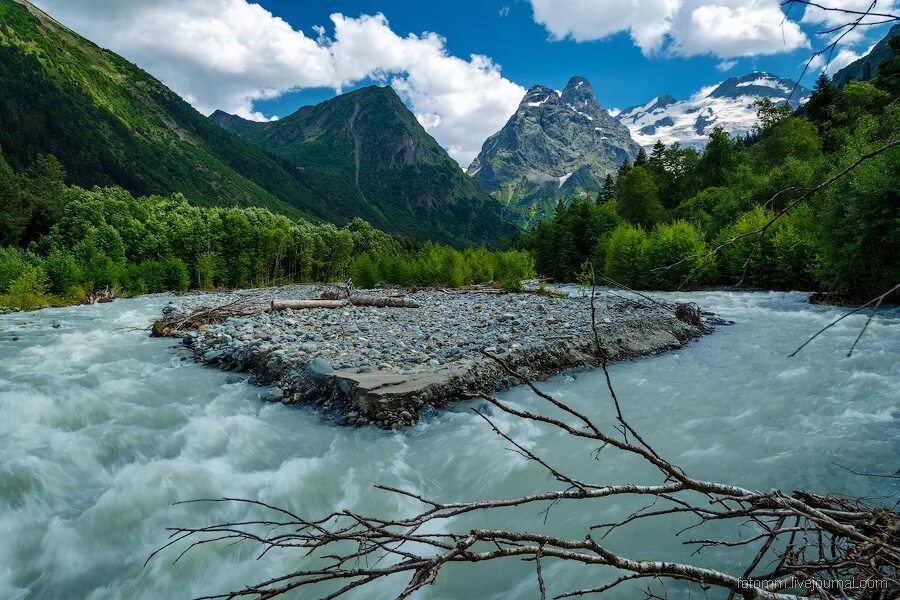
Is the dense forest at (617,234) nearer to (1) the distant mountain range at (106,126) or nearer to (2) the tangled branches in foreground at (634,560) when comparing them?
(2) the tangled branches in foreground at (634,560)

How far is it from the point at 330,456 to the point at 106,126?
16678 centimetres

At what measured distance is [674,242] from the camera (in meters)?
25.5

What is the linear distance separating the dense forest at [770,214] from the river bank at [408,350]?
2174 millimetres

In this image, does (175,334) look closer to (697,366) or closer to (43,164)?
(697,366)

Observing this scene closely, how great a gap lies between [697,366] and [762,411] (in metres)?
2.77

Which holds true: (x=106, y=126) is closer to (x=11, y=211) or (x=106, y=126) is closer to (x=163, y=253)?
(x=11, y=211)

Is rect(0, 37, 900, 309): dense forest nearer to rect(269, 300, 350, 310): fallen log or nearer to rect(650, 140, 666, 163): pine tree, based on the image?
rect(650, 140, 666, 163): pine tree

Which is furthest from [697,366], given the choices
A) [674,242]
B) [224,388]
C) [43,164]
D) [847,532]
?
[43,164]

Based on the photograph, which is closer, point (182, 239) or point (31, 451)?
point (31, 451)

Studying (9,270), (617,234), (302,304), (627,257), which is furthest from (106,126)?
(627,257)

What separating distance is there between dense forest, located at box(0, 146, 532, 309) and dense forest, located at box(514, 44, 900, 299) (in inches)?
287

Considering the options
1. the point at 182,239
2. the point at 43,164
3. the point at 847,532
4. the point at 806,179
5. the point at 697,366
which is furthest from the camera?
the point at 43,164

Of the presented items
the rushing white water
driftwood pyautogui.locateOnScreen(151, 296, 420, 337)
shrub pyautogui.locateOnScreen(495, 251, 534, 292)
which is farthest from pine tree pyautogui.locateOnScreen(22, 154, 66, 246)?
the rushing white water

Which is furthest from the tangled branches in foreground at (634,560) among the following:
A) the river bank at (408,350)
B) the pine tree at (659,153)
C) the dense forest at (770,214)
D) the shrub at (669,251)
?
the pine tree at (659,153)
